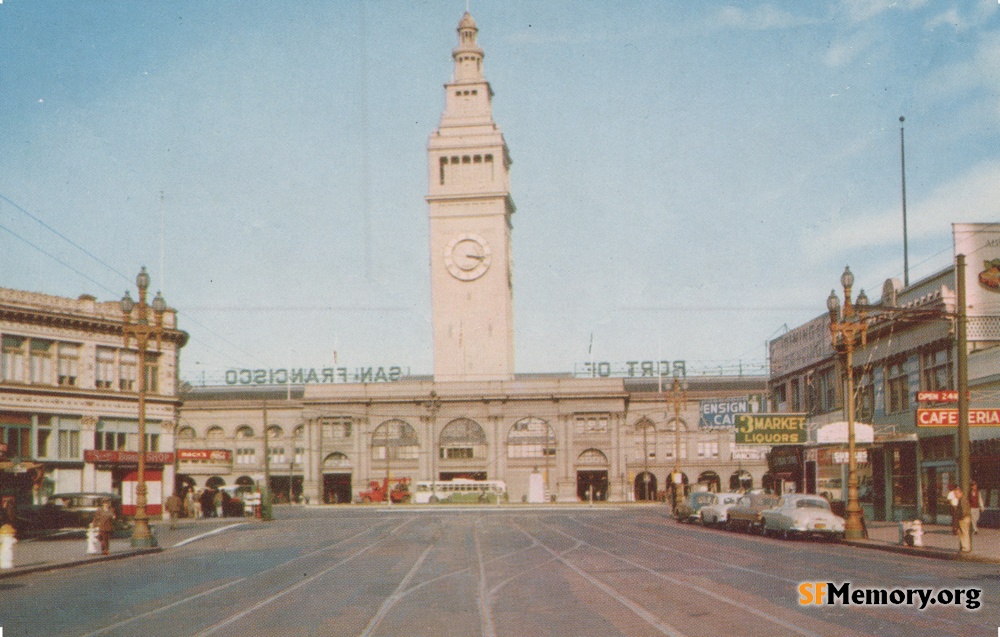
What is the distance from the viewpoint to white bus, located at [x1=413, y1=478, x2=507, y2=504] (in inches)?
3925

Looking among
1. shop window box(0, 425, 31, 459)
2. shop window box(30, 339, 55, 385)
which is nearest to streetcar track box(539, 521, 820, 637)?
shop window box(0, 425, 31, 459)

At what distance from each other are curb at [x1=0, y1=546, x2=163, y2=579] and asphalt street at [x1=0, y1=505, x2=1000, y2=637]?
31cm

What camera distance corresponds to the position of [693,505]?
53.5 meters

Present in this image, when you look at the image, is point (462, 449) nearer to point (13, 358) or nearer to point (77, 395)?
point (77, 395)

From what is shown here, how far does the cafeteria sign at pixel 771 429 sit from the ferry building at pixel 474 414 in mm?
53526

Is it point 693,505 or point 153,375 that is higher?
point 153,375

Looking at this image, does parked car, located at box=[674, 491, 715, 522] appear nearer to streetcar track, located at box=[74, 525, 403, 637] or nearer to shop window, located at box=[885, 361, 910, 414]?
shop window, located at box=[885, 361, 910, 414]

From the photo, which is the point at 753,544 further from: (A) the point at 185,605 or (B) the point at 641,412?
(B) the point at 641,412

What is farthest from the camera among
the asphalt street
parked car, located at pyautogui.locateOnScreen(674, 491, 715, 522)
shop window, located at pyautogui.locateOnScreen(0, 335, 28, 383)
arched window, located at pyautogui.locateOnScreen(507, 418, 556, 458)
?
arched window, located at pyautogui.locateOnScreen(507, 418, 556, 458)

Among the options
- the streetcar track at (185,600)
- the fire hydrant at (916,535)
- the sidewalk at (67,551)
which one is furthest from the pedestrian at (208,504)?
the fire hydrant at (916,535)

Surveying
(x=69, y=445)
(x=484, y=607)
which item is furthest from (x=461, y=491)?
(x=484, y=607)

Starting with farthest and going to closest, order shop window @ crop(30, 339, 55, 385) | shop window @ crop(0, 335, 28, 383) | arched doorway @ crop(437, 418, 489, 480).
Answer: arched doorway @ crop(437, 418, 489, 480) < shop window @ crop(30, 339, 55, 385) < shop window @ crop(0, 335, 28, 383)

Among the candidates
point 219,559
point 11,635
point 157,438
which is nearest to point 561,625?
point 11,635

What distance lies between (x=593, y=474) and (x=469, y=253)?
25.1 m
